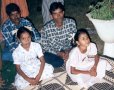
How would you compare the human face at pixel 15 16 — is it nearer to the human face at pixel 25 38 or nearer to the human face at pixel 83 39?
the human face at pixel 25 38

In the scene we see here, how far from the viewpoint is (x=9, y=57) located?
3.90m

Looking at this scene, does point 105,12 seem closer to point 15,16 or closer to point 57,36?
point 57,36

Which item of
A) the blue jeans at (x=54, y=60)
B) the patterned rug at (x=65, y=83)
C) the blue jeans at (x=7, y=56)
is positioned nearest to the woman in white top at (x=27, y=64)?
the patterned rug at (x=65, y=83)

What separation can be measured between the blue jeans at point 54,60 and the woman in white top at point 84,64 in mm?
368

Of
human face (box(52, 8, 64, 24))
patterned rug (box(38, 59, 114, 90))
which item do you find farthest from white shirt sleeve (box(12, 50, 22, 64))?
human face (box(52, 8, 64, 24))

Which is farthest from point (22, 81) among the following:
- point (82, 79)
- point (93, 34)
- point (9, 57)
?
point (93, 34)

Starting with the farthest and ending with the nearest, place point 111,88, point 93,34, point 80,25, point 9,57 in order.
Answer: point 80,25, point 93,34, point 9,57, point 111,88

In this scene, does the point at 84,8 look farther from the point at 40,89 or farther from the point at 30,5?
the point at 40,89

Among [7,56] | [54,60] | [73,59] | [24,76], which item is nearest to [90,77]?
[73,59]

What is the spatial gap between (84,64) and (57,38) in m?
0.73

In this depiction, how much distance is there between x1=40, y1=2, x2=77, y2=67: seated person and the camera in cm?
396

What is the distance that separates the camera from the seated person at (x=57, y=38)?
3.96 meters

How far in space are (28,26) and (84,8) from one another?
3.02m

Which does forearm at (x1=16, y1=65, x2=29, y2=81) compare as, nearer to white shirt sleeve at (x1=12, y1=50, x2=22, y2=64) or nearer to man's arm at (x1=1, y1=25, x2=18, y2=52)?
white shirt sleeve at (x1=12, y1=50, x2=22, y2=64)
